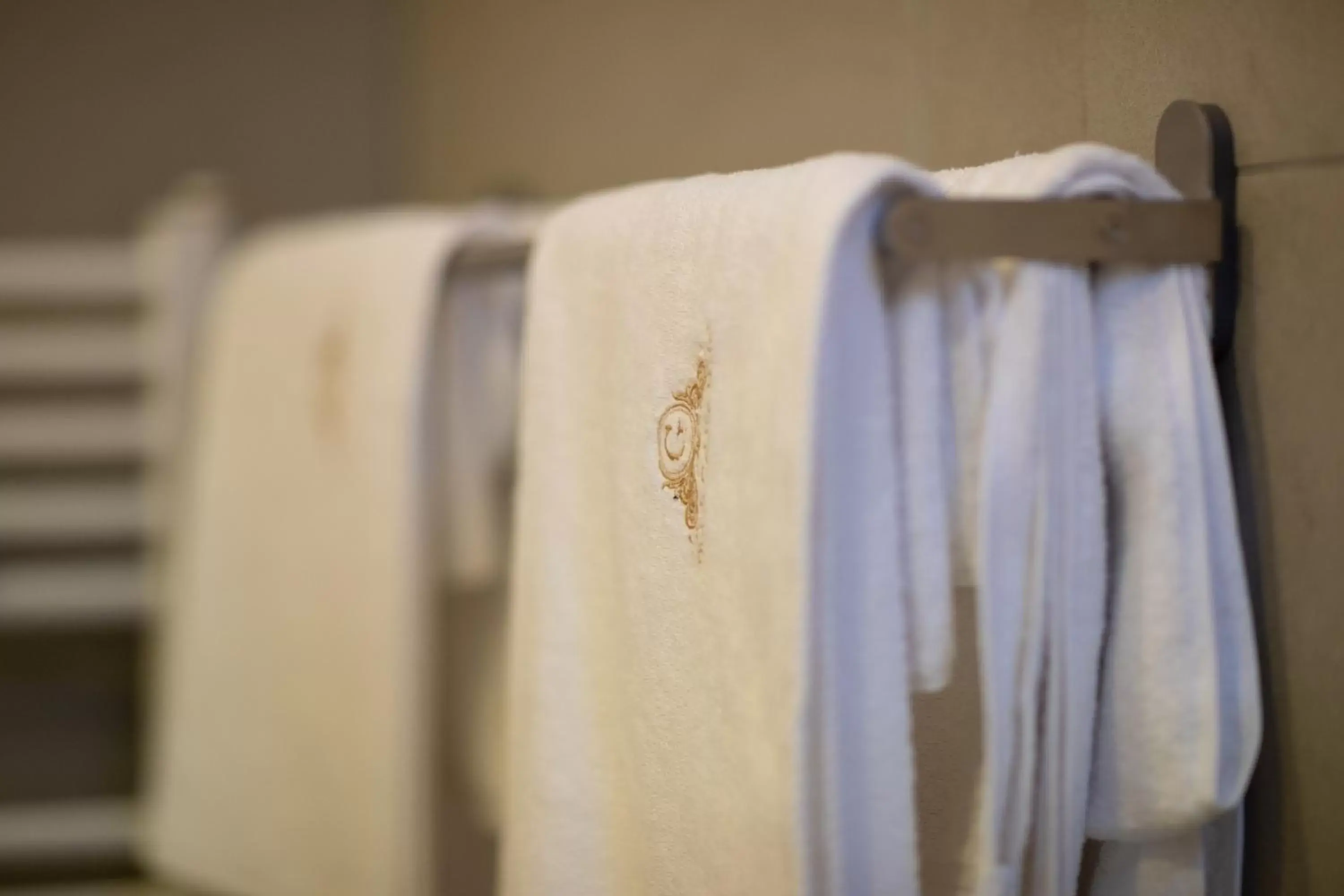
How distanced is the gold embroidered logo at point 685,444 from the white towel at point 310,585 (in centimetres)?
29

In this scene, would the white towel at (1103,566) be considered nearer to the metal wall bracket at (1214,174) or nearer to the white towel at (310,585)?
the metal wall bracket at (1214,174)

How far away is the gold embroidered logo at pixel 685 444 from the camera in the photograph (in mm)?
468

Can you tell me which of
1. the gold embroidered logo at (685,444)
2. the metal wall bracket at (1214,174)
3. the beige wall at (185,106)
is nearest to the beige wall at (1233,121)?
the metal wall bracket at (1214,174)

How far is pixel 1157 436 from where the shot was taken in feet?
1.30

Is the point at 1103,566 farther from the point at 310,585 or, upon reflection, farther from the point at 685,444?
the point at 310,585

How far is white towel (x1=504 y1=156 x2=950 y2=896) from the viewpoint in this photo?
0.39m

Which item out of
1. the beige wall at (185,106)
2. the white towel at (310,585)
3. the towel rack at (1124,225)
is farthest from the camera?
the beige wall at (185,106)

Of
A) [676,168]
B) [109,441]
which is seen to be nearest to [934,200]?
[676,168]

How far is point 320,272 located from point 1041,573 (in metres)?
0.61

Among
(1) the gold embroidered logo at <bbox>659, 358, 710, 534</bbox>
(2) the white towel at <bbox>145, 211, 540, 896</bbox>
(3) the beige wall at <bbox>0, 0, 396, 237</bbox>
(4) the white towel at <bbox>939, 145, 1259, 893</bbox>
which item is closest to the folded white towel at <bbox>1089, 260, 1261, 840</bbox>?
(4) the white towel at <bbox>939, 145, 1259, 893</bbox>

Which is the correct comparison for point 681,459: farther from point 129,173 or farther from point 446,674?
point 129,173

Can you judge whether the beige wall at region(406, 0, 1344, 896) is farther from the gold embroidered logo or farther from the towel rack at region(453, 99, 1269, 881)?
the gold embroidered logo

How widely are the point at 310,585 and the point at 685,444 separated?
462 millimetres

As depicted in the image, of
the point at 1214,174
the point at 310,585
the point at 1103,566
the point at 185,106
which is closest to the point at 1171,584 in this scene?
the point at 1103,566
